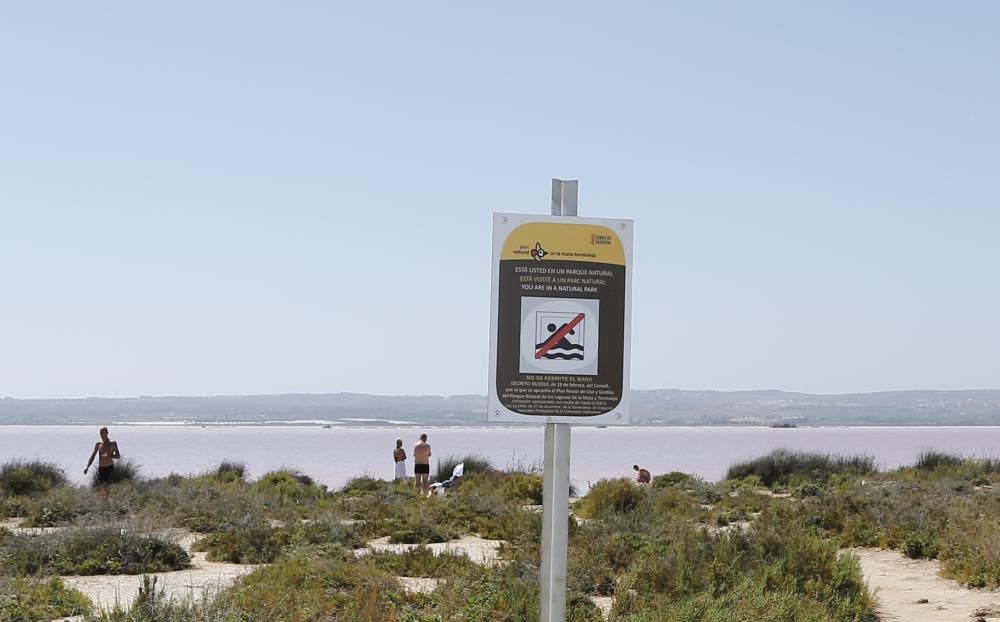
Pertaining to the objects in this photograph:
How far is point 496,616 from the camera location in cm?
959

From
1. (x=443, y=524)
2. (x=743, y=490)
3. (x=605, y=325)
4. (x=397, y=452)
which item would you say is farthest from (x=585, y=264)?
(x=397, y=452)

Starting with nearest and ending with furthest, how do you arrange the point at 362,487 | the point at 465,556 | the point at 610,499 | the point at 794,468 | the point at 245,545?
the point at 465,556
the point at 245,545
the point at 610,499
the point at 362,487
the point at 794,468

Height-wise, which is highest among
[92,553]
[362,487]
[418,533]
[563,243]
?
[563,243]

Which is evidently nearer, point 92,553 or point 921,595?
point 921,595

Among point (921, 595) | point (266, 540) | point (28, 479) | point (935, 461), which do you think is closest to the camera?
point (921, 595)

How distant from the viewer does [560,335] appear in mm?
6824

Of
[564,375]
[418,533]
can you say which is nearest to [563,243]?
[564,375]

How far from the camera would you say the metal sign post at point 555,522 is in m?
6.82

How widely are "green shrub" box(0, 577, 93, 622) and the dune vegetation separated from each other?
0.10ft

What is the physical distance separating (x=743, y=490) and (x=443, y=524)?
971 cm

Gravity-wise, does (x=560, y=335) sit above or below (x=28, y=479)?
above

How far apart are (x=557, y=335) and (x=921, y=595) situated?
7097 mm

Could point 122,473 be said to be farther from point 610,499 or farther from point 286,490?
point 610,499

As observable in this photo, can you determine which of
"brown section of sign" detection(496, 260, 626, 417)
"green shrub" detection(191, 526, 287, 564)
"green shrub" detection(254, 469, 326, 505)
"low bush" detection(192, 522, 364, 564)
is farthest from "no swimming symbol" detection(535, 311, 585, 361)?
"green shrub" detection(254, 469, 326, 505)
